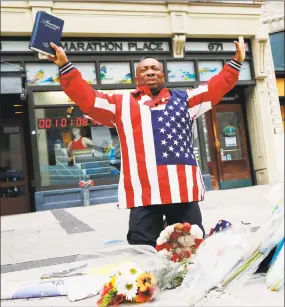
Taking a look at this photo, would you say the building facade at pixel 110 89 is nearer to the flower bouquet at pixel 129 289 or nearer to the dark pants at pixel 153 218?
the dark pants at pixel 153 218

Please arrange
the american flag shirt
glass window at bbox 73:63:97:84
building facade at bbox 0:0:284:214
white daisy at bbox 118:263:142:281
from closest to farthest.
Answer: white daisy at bbox 118:263:142:281 → the american flag shirt → building facade at bbox 0:0:284:214 → glass window at bbox 73:63:97:84

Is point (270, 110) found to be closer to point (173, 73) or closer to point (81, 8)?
point (173, 73)

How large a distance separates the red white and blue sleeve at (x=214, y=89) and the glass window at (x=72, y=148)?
6534 millimetres

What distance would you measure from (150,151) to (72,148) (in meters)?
6.87

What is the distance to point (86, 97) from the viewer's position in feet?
8.32

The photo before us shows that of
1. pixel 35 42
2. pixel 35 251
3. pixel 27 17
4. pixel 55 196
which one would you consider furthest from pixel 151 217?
pixel 27 17

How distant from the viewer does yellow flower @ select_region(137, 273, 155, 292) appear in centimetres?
191

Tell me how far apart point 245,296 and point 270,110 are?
10.0m

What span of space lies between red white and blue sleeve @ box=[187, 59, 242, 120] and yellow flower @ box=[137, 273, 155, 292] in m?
1.26

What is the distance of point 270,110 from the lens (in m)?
11.1

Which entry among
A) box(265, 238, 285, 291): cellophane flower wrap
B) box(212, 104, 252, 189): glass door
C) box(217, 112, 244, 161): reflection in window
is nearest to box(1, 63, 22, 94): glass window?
box(212, 104, 252, 189): glass door

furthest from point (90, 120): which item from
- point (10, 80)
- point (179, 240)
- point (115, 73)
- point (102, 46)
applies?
point (179, 240)

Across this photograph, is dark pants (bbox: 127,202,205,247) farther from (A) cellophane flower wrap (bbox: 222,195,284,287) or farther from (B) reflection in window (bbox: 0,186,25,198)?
(B) reflection in window (bbox: 0,186,25,198)

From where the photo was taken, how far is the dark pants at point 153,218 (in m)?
2.59
